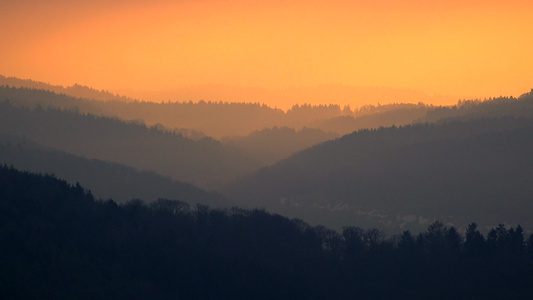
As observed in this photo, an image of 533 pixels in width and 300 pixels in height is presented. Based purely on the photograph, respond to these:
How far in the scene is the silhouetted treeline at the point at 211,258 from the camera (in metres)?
162

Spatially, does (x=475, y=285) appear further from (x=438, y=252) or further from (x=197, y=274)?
(x=197, y=274)

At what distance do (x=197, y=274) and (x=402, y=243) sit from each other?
1388 inches

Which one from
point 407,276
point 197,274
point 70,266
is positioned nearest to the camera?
point 70,266

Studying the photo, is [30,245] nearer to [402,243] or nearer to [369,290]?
[369,290]

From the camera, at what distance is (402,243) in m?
195

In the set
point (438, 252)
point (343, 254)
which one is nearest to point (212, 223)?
point (343, 254)

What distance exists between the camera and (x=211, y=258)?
17862 centimetres

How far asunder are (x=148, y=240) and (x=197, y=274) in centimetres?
1250

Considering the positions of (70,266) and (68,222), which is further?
(68,222)

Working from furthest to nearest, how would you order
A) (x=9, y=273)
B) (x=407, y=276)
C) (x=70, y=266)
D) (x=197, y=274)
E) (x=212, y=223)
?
(x=212, y=223), (x=407, y=276), (x=197, y=274), (x=70, y=266), (x=9, y=273)

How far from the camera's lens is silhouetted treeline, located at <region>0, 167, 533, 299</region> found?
6388 inches

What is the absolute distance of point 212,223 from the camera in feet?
646

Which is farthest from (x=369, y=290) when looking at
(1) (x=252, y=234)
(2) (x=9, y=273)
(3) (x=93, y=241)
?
(2) (x=9, y=273)

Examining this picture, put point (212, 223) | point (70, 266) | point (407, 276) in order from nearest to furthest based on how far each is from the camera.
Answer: point (70, 266) → point (407, 276) → point (212, 223)
